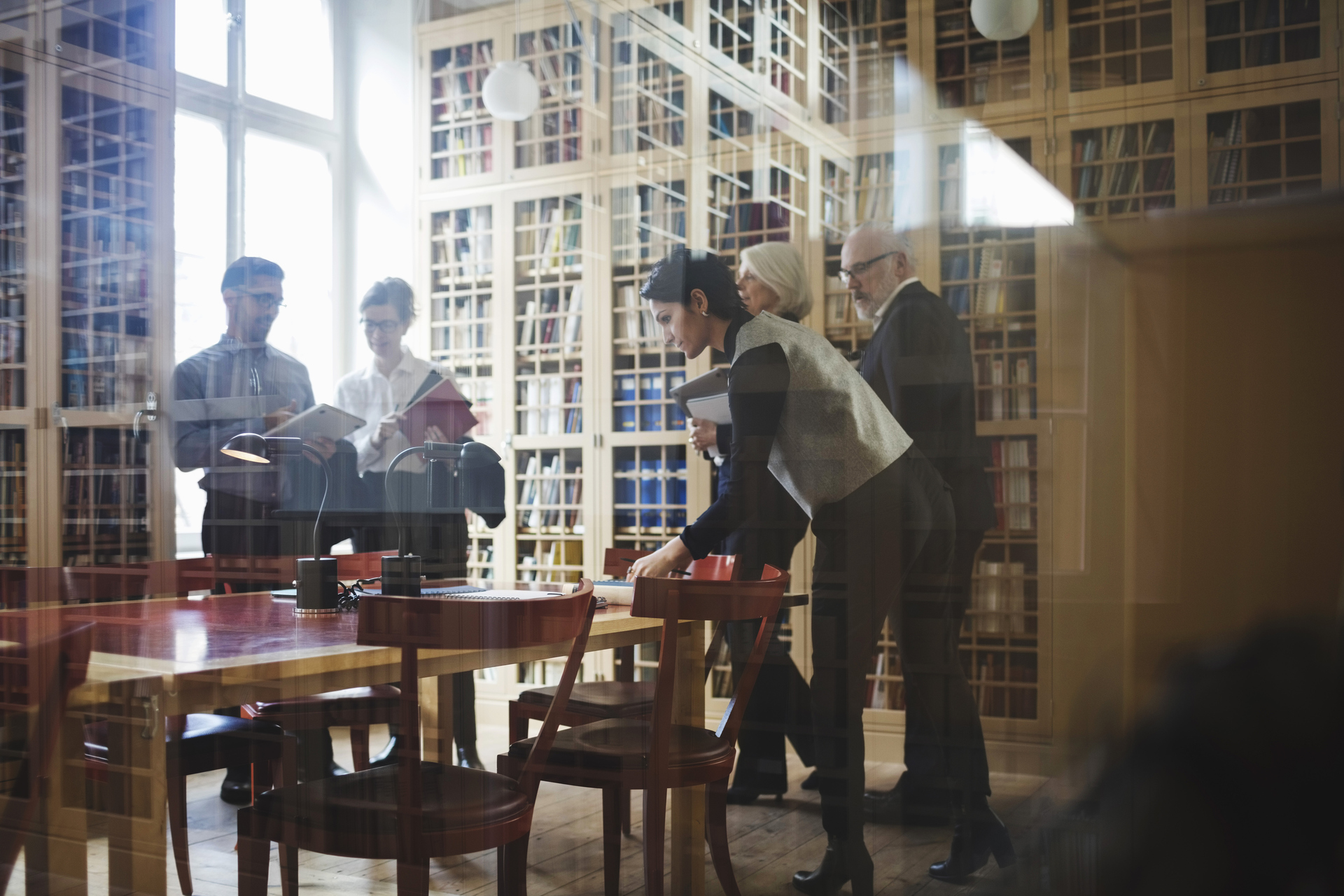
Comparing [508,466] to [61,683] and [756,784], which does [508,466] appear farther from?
[61,683]

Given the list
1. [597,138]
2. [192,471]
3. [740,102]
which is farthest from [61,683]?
[740,102]

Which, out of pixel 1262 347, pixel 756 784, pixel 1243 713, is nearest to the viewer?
pixel 1243 713

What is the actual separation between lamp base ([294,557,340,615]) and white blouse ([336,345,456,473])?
11.7 inches

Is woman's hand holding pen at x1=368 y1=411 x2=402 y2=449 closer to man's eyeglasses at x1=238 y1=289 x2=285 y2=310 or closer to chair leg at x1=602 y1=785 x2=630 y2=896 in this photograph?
man's eyeglasses at x1=238 y1=289 x2=285 y2=310

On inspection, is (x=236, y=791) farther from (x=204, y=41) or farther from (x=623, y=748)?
(x=204, y=41)

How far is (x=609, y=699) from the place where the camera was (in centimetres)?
173

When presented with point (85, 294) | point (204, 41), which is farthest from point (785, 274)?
point (85, 294)

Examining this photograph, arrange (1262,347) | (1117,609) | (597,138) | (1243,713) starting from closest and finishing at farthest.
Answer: (1243,713) < (1262,347) < (1117,609) < (597,138)

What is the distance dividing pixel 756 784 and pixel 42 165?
256 cm

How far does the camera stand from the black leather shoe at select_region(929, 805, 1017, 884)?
141cm

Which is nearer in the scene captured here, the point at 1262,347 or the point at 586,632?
the point at 1262,347

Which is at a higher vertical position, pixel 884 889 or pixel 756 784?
pixel 756 784

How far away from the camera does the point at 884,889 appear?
5.05 ft

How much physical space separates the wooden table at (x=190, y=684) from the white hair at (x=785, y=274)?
1.85ft
